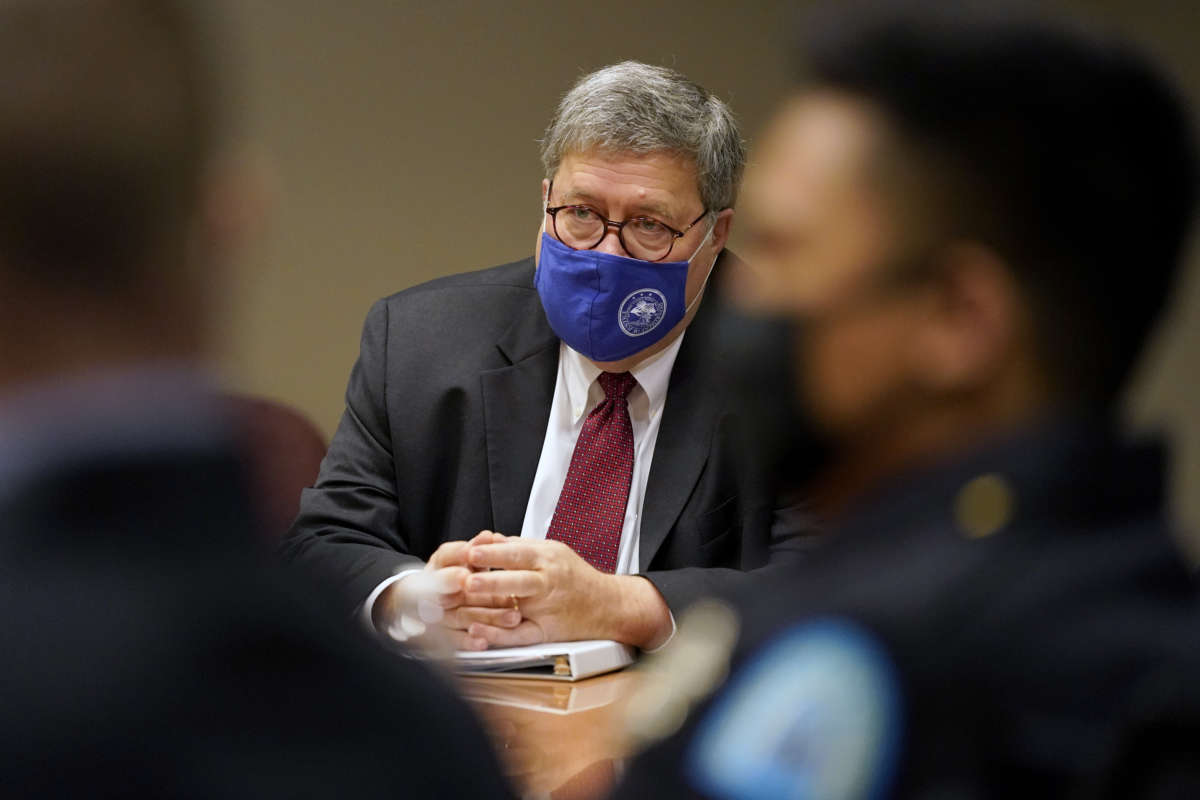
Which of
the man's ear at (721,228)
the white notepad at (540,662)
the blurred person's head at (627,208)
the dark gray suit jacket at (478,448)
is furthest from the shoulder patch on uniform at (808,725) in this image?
the man's ear at (721,228)

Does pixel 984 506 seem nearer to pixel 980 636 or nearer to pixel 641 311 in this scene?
pixel 980 636

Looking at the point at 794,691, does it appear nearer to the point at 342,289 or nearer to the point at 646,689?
the point at 646,689

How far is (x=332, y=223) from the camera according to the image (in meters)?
4.02

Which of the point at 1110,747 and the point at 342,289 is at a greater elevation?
the point at 1110,747

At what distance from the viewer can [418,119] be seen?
13.2ft

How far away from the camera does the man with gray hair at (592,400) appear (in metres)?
2.39

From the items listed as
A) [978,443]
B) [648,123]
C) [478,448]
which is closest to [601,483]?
[478,448]

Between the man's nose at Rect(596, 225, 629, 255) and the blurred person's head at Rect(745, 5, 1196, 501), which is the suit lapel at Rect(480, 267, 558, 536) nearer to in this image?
the man's nose at Rect(596, 225, 629, 255)

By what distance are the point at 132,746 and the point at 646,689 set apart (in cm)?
116

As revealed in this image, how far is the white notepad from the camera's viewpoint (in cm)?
188

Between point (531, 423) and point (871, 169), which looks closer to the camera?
point (871, 169)

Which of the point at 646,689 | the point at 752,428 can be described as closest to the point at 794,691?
the point at 752,428

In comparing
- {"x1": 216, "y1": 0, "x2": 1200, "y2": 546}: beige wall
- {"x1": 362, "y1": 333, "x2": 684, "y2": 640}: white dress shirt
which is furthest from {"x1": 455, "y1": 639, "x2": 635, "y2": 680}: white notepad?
{"x1": 216, "y1": 0, "x2": 1200, "y2": 546}: beige wall

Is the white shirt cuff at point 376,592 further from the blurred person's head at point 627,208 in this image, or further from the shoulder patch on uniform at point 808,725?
the shoulder patch on uniform at point 808,725
